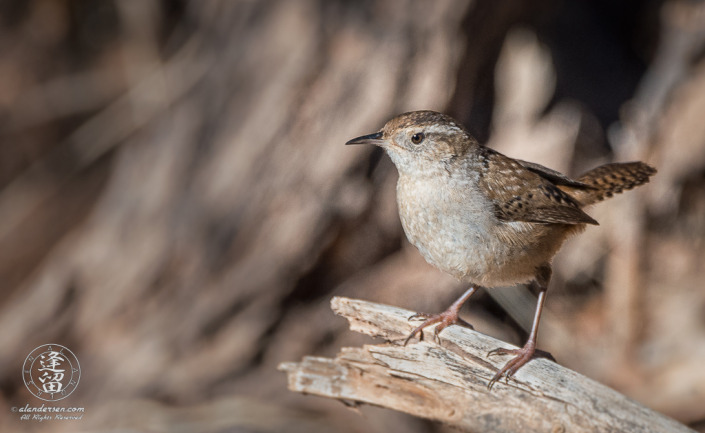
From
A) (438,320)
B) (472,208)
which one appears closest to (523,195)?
(472,208)

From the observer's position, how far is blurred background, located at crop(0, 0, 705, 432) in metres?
5.19

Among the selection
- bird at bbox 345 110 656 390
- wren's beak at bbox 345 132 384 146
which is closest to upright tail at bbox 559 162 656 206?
bird at bbox 345 110 656 390

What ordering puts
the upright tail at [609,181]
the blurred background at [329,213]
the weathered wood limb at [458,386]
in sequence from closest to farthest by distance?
the weathered wood limb at [458,386]
the upright tail at [609,181]
the blurred background at [329,213]

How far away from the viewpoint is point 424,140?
10.3ft

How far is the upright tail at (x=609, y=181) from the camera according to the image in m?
3.36

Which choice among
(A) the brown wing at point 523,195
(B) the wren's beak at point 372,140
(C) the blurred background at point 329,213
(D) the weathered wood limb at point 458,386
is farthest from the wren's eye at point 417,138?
(C) the blurred background at point 329,213

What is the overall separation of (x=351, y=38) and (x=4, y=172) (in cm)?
378

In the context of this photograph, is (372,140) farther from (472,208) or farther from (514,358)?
(514,358)

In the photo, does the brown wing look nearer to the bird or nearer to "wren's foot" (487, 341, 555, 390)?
the bird

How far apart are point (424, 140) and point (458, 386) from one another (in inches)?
42.7

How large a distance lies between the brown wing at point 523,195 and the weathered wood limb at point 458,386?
588 mm

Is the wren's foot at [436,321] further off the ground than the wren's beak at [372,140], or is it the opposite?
the wren's beak at [372,140]

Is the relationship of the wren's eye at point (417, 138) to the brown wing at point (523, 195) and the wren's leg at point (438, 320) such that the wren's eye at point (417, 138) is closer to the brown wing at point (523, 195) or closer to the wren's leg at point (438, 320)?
the brown wing at point (523, 195)

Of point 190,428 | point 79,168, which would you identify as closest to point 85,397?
point 190,428
